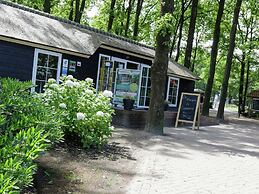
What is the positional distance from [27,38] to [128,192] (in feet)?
27.3

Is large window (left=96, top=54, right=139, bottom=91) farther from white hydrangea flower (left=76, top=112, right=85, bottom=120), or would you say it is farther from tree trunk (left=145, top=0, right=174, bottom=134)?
white hydrangea flower (left=76, top=112, right=85, bottom=120)

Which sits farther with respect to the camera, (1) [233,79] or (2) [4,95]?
(1) [233,79]

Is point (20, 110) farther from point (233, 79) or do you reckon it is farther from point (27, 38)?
point (233, 79)

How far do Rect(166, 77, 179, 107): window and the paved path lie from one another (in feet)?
35.4

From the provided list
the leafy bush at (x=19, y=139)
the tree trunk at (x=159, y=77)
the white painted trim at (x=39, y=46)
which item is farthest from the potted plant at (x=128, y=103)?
the leafy bush at (x=19, y=139)

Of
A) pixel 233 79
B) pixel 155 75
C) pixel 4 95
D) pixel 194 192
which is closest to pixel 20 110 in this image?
pixel 4 95

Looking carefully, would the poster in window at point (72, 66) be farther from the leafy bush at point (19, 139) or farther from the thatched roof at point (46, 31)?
the leafy bush at point (19, 139)

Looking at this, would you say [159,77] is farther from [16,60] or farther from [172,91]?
[172,91]

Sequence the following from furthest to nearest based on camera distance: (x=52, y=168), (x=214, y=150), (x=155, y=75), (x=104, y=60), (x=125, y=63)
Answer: (x=125, y=63) < (x=104, y=60) < (x=155, y=75) < (x=214, y=150) < (x=52, y=168)

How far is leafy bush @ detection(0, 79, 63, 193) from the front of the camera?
2434 mm

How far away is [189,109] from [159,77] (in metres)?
4.30

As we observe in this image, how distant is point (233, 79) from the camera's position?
4609 centimetres

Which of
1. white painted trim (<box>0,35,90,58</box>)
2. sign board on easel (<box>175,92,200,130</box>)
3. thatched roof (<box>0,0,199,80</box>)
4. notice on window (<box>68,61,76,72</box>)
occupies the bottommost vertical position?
sign board on easel (<box>175,92,200,130</box>)

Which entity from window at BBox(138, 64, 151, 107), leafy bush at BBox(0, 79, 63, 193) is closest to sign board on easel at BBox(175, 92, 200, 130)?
window at BBox(138, 64, 151, 107)
